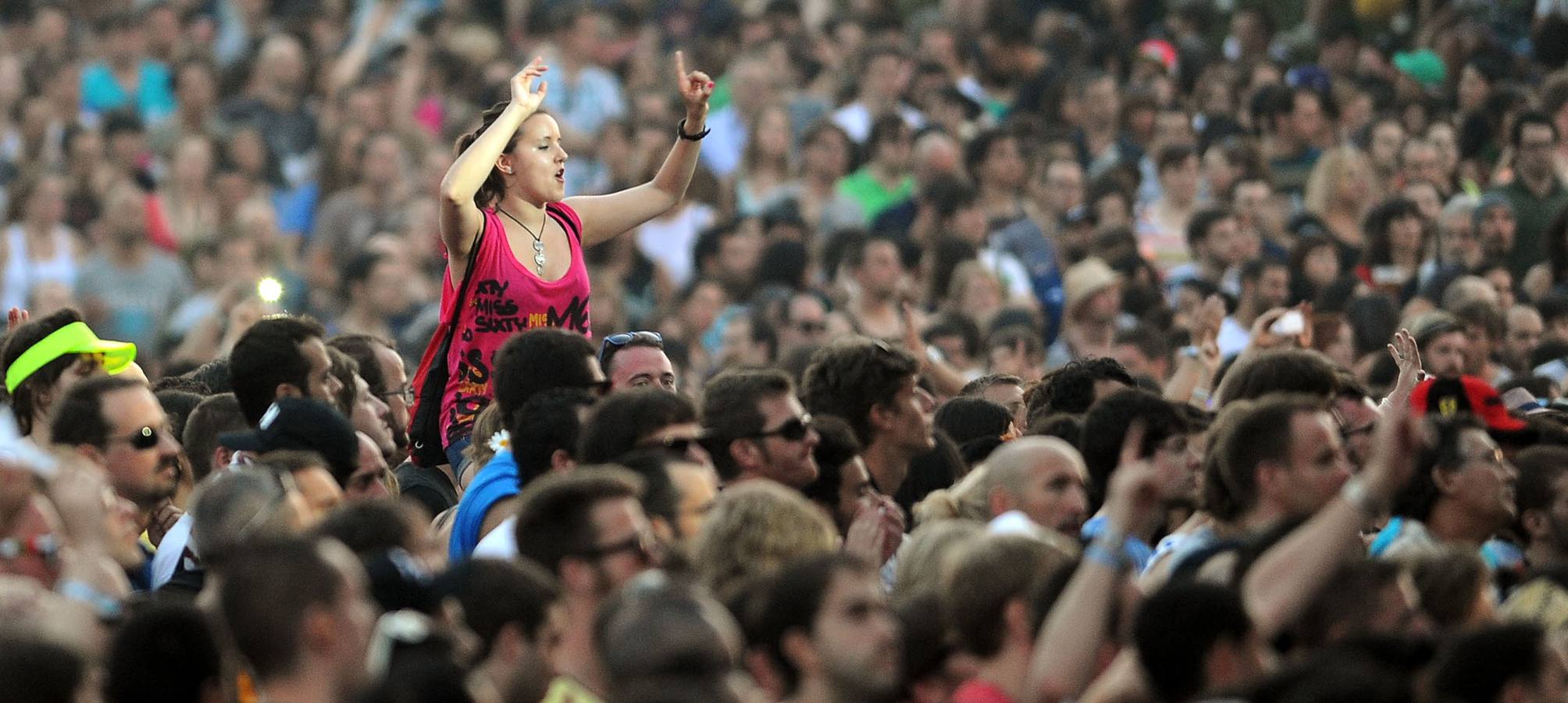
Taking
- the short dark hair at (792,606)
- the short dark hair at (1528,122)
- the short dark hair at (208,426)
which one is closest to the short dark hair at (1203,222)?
the short dark hair at (1528,122)

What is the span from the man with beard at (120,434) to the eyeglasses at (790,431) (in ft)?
5.96

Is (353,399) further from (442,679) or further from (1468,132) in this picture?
(1468,132)

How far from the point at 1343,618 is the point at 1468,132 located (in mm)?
10585

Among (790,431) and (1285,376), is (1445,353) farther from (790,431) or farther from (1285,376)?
(790,431)

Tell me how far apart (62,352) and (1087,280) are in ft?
22.3

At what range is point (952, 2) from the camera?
18938 mm

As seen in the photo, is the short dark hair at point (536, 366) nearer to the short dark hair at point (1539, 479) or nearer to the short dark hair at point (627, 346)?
the short dark hair at point (627, 346)

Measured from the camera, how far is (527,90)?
8719 mm

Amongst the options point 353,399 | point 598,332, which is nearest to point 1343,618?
point 353,399

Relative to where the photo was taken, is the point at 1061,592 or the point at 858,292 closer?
the point at 1061,592

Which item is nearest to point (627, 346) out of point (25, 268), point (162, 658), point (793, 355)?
point (793, 355)

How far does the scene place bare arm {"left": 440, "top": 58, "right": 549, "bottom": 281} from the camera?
27.6ft

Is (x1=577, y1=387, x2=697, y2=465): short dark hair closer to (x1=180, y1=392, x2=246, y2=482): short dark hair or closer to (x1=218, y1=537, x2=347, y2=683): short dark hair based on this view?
(x1=180, y1=392, x2=246, y2=482): short dark hair

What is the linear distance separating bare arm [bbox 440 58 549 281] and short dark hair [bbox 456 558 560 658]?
3.11 m
